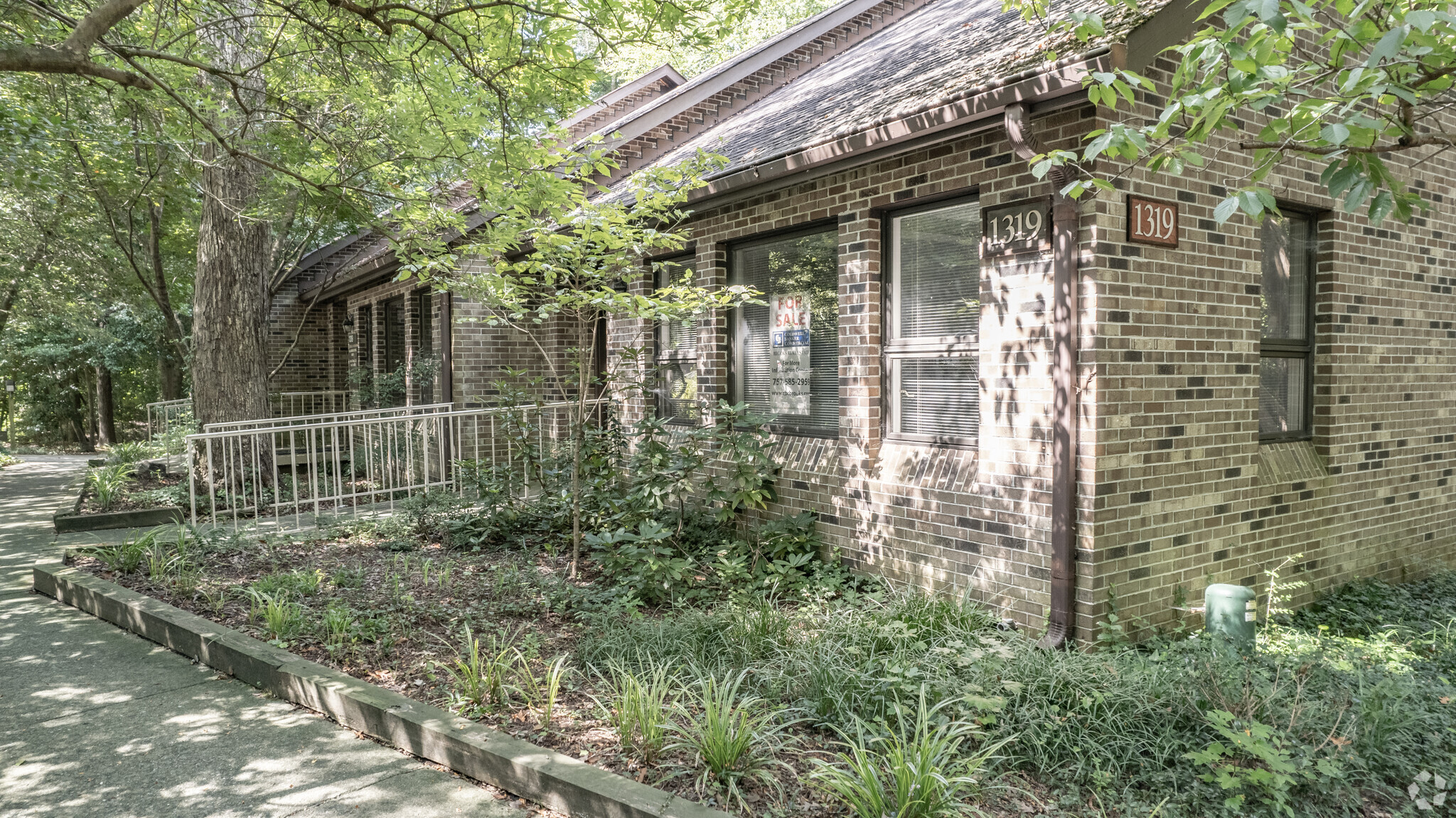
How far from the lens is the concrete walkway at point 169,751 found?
321cm

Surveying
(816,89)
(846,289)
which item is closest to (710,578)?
(846,289)

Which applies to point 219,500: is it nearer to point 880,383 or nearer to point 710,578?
point 710,578

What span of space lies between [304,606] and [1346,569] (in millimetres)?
7321

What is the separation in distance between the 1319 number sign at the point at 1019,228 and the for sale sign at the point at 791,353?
6.13 feet

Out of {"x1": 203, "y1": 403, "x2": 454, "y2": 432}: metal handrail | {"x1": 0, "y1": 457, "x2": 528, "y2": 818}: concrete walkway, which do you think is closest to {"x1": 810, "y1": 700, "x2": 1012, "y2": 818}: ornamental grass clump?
{"x1": 0, "y1": 457, "x2": 528, "y2": 818}: concrete walkway

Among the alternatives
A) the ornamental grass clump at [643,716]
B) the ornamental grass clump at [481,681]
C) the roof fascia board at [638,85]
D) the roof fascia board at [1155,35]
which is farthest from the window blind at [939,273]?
the roof fascia board at [638,85]

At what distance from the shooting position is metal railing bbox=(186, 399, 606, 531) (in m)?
7.80

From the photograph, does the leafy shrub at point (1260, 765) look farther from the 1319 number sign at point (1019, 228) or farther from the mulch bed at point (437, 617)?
the 1319 number sign at point (1019, 228)

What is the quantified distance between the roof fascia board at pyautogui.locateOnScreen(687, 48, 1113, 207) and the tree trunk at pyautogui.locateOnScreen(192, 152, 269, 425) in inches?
256

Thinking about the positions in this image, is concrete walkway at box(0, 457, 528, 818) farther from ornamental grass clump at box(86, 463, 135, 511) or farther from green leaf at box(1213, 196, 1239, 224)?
ornamental grass clump at box(86, 463, 135, 511)

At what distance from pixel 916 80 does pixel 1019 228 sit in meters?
1.77

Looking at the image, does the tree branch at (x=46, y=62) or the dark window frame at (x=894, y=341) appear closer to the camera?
the tree branch at (x=46, y=62)

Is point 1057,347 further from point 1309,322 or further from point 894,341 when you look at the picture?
point 1309,322

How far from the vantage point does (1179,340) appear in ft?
16.2
